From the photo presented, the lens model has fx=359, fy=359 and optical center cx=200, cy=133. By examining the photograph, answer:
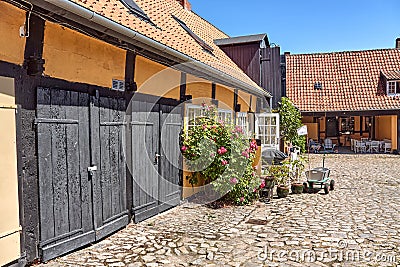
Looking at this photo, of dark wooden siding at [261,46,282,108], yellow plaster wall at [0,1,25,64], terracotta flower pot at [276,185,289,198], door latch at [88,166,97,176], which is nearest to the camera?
yellow plaster wall at [0,1,25,64]

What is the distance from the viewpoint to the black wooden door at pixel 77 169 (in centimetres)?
404

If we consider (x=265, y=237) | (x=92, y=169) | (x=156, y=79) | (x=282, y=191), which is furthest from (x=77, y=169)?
(x=282, y=191)

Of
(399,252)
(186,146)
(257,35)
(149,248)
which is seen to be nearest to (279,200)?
(186,146)

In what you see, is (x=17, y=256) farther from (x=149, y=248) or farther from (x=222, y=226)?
(x=222, y=226)

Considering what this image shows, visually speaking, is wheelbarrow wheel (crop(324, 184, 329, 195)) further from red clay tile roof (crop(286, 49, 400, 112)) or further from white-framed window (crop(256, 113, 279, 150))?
red clay tile roof (crop(286, 49, 400, 112))

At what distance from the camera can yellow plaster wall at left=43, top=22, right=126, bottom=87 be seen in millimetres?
4086

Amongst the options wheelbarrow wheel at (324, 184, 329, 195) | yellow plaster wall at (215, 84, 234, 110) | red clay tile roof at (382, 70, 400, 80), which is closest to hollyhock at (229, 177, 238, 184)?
wheelbarrow wheel at (324, 184, 329, 195)

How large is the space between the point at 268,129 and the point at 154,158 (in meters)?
8.36

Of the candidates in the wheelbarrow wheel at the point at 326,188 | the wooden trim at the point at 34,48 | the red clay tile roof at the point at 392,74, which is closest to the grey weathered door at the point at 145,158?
the wooden trim at the point at 34,48

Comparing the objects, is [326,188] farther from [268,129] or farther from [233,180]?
[268,129]

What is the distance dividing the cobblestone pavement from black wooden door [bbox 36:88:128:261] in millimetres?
275

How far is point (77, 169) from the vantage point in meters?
4.47

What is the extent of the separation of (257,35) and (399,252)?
11599 millimetres

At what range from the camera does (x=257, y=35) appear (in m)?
14.8
